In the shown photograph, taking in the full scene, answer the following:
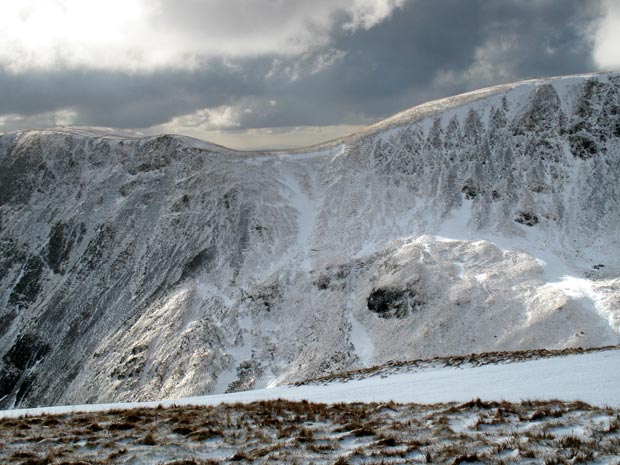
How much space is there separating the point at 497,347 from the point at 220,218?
1523 inches

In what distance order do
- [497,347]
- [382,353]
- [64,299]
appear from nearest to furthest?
1. [497,347]
2. [382,353]
3. [64,299]

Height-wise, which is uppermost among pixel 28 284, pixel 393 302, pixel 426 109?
pixel 426 109

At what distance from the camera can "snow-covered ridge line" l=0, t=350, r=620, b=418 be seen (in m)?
13.6

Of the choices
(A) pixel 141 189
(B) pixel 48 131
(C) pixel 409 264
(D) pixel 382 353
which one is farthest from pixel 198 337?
(B) pixel 48 131

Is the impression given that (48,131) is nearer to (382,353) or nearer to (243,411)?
(382,353)

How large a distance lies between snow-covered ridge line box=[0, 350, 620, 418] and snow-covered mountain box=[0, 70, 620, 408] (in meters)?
21.1

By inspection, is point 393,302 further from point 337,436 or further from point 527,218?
point 337,436

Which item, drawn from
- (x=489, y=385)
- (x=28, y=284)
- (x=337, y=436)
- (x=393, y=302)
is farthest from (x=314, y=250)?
(x=337, y=436)

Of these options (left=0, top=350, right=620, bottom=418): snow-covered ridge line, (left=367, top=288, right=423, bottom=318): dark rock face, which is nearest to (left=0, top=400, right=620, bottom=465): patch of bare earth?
(left=0, top=350, right=620, bottom=418): snow-covered ridge line

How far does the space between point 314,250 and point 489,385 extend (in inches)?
1709

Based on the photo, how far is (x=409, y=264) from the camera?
164 feet

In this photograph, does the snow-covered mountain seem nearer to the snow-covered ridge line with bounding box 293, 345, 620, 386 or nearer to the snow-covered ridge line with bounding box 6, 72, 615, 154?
the snow-covered ridge line with bounding box 6, 72, 615, 154

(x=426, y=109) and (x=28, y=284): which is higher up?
(x=426, y=109)

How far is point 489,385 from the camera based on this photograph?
52.5ft
